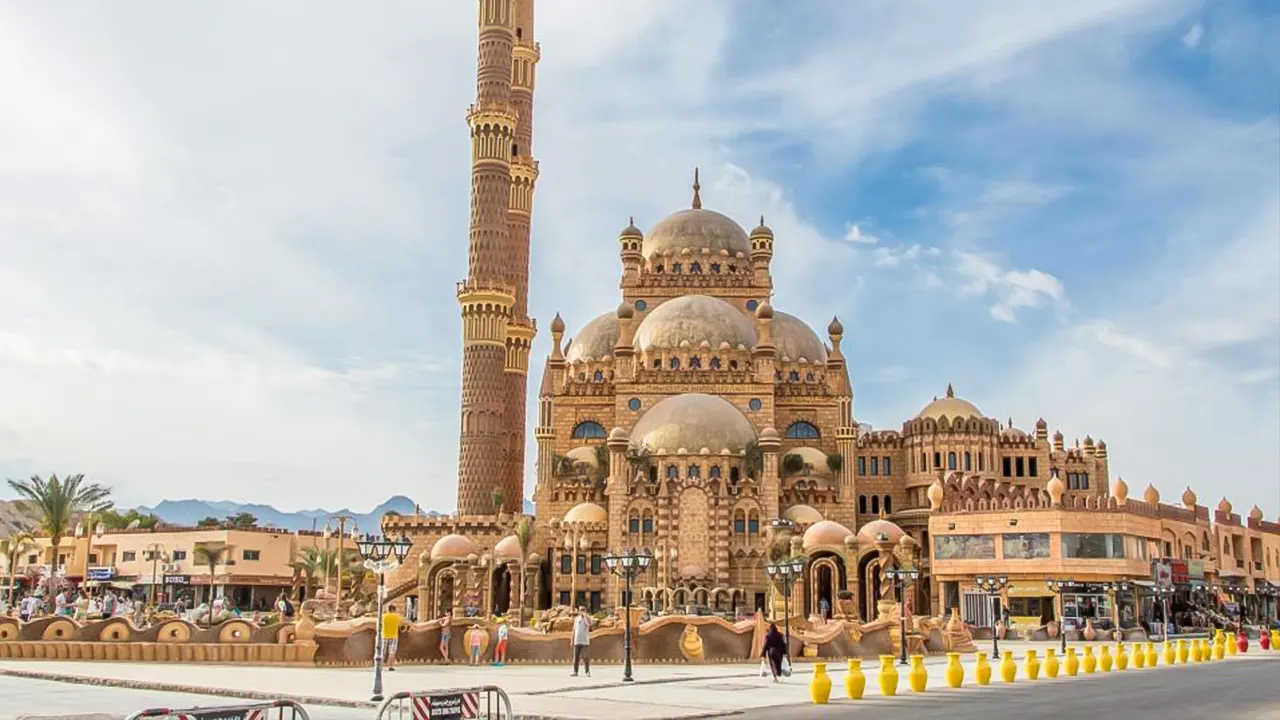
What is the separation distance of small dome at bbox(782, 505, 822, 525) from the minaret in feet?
55.8

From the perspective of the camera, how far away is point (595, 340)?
70.9m

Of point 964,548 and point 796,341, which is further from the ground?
point 796,341

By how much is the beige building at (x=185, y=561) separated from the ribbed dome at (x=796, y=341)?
126 feet

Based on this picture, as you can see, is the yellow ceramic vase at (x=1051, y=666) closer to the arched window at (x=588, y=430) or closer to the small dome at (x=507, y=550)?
the small dome at (x=507, y=550)

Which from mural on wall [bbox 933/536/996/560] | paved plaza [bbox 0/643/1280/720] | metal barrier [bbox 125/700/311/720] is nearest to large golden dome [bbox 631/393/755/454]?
mural on wall [bbox 933/536/996/560]

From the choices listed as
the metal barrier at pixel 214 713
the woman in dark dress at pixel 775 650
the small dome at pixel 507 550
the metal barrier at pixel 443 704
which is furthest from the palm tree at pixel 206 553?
the metal barrier at pixel 214 713

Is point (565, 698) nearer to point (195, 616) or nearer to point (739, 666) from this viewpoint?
point (739, 666)

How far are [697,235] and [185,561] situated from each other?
132 feet

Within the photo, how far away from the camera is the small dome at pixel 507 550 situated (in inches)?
2295

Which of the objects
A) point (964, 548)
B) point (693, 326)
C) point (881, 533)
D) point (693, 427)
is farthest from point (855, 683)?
point (693, 326)

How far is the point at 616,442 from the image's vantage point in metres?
57.4

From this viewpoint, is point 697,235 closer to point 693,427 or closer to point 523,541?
point 693,427

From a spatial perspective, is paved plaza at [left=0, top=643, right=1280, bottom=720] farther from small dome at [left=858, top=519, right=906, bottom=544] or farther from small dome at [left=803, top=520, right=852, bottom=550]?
small dome at [left=803, top=520, right=852, bottom=550]

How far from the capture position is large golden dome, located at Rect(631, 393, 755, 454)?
58.3m
